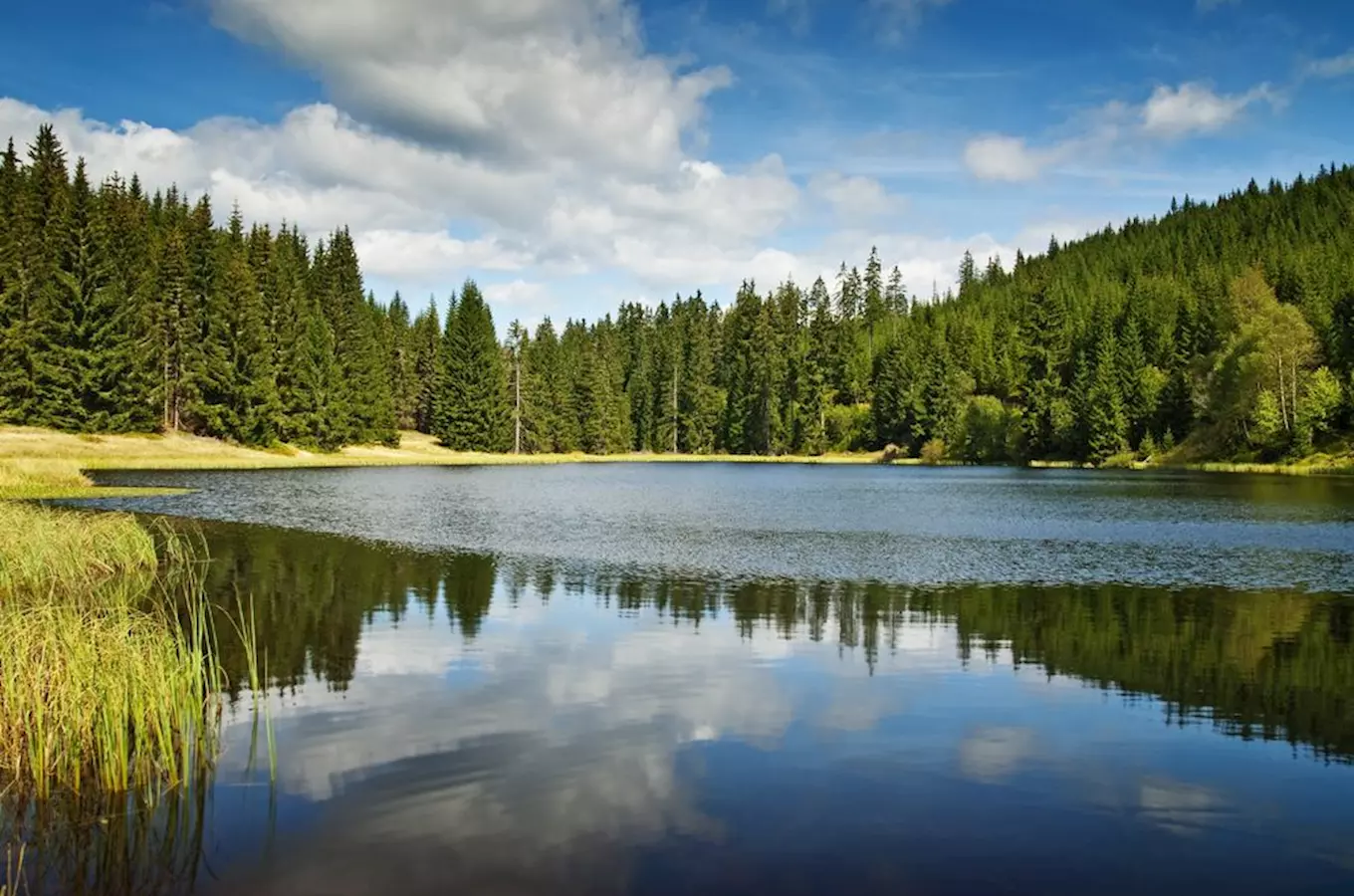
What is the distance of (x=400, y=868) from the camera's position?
9.71 metres

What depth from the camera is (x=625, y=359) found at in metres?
200

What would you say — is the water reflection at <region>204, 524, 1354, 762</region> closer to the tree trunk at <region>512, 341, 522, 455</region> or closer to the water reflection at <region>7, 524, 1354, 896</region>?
the water reflection at <region>7, 524, 1354, 896</region>

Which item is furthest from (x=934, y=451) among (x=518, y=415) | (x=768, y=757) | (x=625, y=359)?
(x=768, y=757)

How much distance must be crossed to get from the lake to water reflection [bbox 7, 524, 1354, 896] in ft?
0.20

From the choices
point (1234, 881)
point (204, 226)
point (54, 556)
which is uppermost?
point (204, 226)

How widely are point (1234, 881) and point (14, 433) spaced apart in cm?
8824

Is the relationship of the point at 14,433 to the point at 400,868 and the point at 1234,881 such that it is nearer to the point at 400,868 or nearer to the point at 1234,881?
the point at 400,868

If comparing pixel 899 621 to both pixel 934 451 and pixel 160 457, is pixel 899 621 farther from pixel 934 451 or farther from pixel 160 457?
pixel 934 451

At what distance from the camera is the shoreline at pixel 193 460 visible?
5272 cm

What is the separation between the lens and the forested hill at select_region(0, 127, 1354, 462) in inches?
3482

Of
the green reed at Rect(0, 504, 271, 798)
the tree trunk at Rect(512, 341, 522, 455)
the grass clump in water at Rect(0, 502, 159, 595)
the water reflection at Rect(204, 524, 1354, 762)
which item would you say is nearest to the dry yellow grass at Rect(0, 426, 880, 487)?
the tree trunk at Rect(512, 341, 522, 455)

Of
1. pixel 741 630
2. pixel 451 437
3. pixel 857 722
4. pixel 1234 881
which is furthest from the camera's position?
pixel 451 437

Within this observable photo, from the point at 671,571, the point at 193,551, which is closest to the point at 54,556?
the point at 193,551

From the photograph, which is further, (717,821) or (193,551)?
(193,551)
